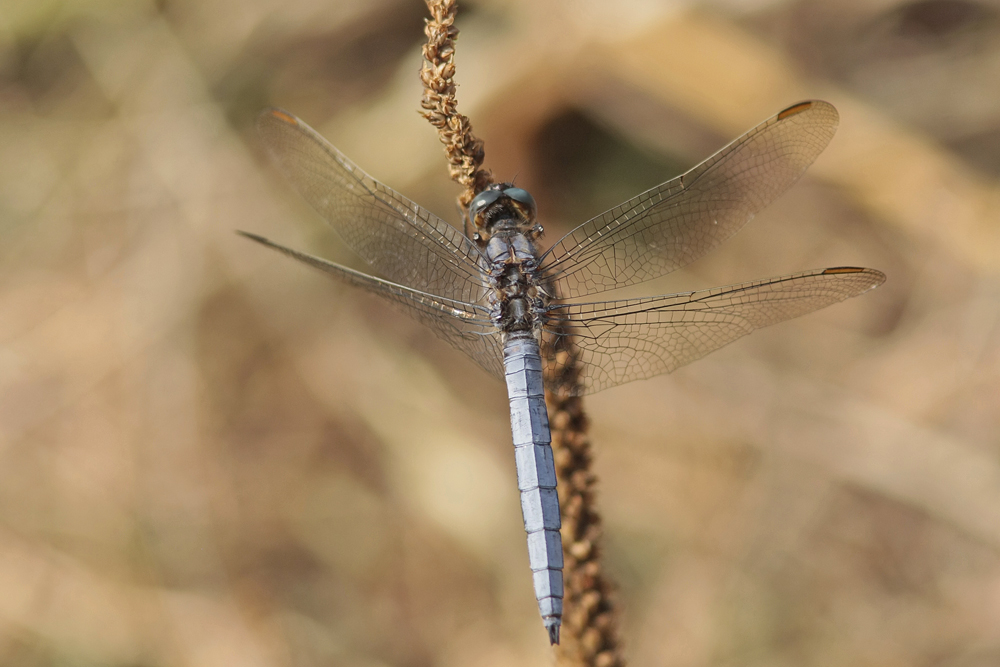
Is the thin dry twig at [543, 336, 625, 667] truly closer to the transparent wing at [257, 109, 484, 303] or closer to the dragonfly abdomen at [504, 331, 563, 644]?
the dragonfly abdomen at [504, 331, 563, 644]

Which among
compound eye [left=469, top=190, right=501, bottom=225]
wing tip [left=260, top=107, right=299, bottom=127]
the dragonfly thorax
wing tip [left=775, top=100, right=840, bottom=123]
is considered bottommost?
the dragonfly thorax

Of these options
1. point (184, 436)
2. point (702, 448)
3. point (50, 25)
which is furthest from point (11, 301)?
point (702, 448)

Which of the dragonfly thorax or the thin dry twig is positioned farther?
the dragonfly thorax

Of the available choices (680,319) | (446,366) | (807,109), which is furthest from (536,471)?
(446,366)

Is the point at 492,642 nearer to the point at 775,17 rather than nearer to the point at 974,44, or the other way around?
the point at 775,17

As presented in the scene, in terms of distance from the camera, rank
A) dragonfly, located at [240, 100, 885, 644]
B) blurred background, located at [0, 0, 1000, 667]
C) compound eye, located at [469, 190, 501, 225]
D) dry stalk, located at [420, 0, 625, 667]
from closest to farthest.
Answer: dry stalk, located at [420, 0, 625, 667]
compound eye, located at [469, 190, 501, 225]
dragonfly, located at [240, 100, 885, 644]
blurred background, located at [0, 0, 1000, 667]

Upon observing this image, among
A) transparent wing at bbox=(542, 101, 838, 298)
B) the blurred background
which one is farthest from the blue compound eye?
the blurred background
